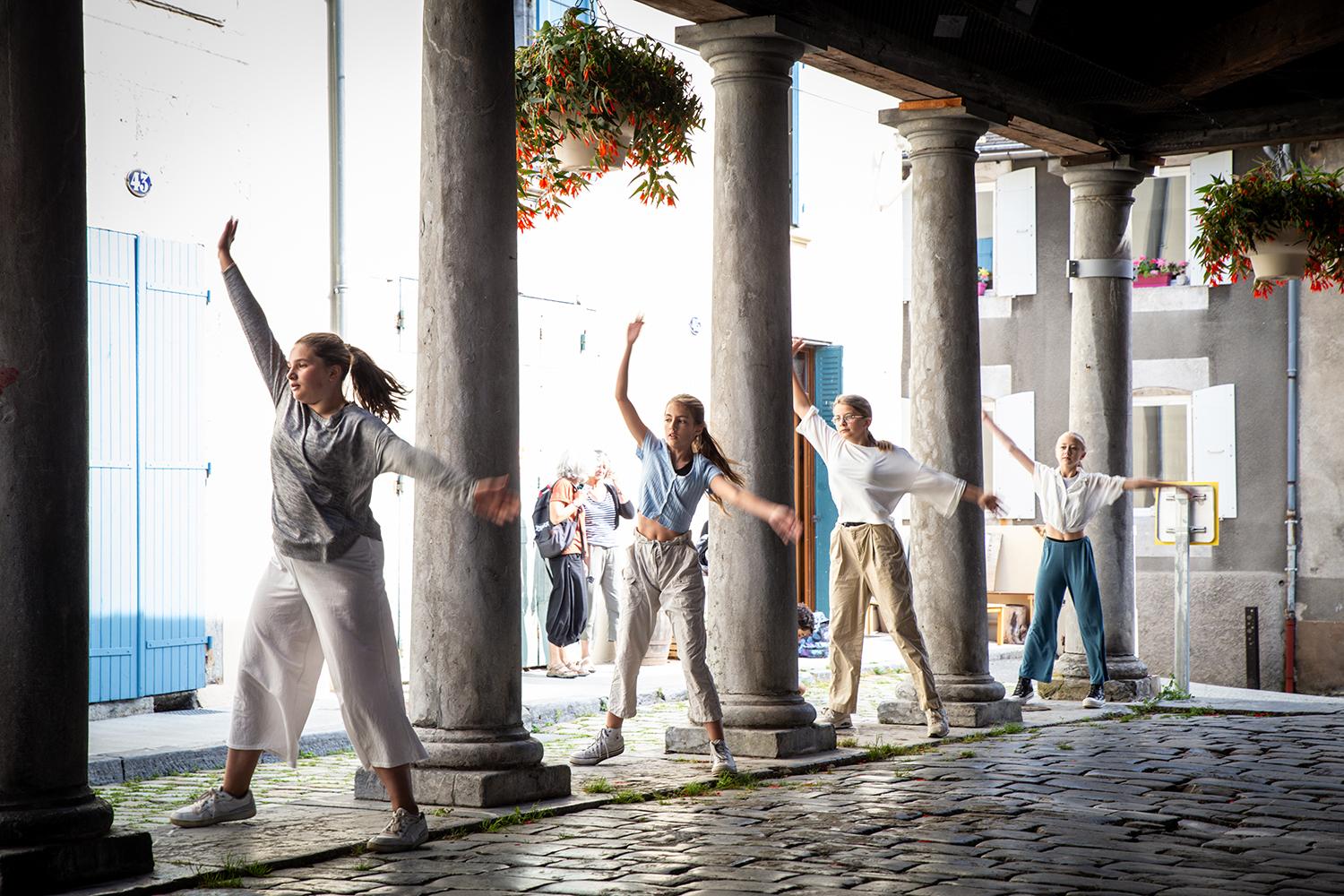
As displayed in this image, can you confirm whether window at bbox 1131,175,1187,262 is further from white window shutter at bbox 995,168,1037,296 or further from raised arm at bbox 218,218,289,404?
raised arm at bbox 218,218,289,404

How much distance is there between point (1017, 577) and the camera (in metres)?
19.9

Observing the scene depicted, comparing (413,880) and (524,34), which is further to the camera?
(524,34)

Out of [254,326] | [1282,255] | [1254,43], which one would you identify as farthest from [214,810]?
[1282,255]

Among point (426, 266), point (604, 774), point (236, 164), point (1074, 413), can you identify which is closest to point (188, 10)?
point (236, 164)

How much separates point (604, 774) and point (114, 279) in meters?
4.52

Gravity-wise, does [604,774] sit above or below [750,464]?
below

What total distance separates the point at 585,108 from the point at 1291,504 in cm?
1441

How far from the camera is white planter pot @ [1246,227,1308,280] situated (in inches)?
410

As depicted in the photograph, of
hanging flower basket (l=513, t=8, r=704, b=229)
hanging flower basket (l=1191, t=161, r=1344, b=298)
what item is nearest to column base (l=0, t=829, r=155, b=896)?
hanging flower basket (l=513, t=8, r=704, b=229)

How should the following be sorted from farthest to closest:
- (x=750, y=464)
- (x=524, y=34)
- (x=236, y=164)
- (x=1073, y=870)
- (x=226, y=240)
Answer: (x=524, y=34) < (x=236, y=164) < (x=750, y=464) < (x=226, y=240) < (x=1073, y=870)

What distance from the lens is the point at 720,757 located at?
741cm

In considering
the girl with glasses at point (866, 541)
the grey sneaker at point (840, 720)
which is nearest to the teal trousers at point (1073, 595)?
the girl with glasses at point (866, 541)

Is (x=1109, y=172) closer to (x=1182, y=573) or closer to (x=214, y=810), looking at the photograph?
(x=1182, y=573)

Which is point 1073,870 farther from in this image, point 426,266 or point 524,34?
point 524,34
